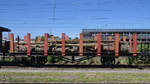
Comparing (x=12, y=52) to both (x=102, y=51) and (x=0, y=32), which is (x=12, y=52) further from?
(x=102, y=51)

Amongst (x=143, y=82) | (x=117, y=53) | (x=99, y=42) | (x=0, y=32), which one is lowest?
(x=143, y=82)

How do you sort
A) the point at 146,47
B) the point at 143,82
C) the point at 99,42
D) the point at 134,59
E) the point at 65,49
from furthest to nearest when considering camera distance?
the point at 134,59 < the point at 146,47 < the point at 65,49 < the point at 99,42 < the point at 143,82

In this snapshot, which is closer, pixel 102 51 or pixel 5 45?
pixel 102 51

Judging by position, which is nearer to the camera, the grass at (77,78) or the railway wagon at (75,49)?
the grass at (77,78)

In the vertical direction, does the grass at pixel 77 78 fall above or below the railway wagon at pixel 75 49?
below

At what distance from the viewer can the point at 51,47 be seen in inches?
428

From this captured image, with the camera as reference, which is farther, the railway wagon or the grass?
the railway wagon

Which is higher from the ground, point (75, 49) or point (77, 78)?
point (75, 49)

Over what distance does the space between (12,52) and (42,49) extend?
80.5 inches

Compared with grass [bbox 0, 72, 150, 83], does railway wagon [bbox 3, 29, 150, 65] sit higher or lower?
higher

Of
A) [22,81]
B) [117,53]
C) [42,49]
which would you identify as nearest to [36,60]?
[42,49]

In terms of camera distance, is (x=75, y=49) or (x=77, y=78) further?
(x=75, y=49)

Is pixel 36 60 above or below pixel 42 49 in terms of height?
below

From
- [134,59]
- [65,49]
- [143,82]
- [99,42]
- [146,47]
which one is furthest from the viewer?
[134,59]
